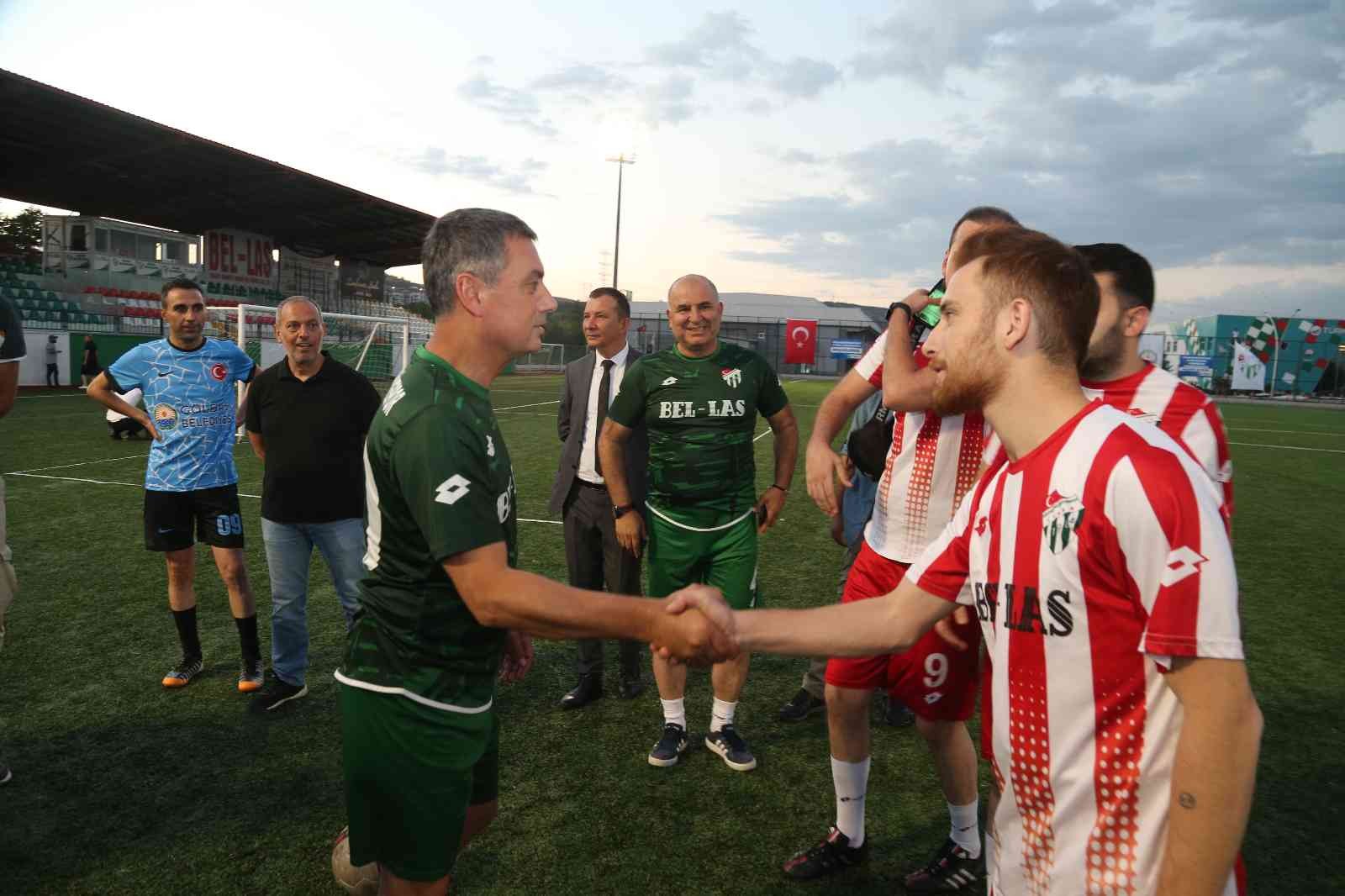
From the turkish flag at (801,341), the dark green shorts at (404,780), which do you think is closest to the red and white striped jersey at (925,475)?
the dark green shorts at (404,780)

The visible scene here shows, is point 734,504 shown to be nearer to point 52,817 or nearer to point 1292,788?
point 1292,788

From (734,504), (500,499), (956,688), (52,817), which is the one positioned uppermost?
(500,499)

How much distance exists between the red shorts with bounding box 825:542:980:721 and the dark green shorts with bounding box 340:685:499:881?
1.55 meters

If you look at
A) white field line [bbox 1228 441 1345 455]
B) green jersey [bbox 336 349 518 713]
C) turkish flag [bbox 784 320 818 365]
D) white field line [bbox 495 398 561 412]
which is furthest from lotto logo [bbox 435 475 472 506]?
turkish flag [bbox 784 320 818 365]

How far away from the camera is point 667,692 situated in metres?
4.25

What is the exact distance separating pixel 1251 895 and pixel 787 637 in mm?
2588

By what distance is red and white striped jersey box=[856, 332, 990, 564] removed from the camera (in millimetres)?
3203

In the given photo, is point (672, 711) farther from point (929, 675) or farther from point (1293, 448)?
point (1293, 448)

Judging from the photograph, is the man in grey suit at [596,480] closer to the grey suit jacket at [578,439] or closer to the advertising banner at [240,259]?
the grey suit jacket at [578,439]

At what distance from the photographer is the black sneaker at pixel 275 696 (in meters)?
4.57

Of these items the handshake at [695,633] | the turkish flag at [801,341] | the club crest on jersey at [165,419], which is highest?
the turkish flag at [801,341]

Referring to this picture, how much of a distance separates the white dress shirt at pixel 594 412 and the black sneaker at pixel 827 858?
2502 millimetres

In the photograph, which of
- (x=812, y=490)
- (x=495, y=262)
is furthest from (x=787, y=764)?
(x=495, y=262)

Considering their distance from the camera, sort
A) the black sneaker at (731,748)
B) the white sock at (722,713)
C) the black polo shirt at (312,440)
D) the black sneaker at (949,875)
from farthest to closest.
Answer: the black polo shirt at (312,440) < the white sock at (722,713) < the black sneaker at (731,748) < the black sneaker at (949,875)
